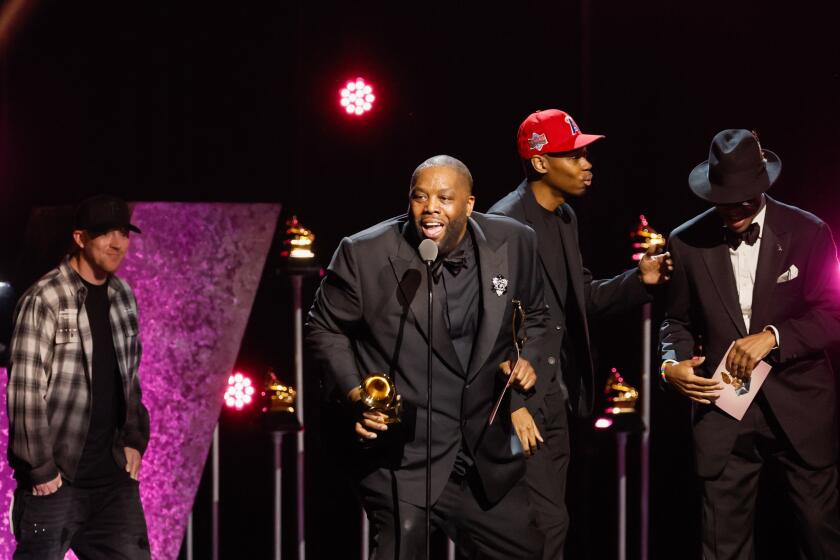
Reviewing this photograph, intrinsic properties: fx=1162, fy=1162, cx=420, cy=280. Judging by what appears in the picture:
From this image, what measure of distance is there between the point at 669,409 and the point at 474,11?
7.59ft

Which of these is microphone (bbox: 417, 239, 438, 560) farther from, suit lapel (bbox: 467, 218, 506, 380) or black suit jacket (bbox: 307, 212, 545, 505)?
suit lapel (bbox: 467, 218, 506, 380)

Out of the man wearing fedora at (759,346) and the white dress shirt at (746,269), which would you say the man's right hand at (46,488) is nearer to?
the man wearing fedora at (759,346)

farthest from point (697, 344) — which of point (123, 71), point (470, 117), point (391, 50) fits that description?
point (123, 71)

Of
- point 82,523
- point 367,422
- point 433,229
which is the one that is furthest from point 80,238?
point 367,422

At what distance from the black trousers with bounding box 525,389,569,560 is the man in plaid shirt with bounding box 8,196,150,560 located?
1.75 metres

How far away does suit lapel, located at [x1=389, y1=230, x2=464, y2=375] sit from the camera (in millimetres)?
4152

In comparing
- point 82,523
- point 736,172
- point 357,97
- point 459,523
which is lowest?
point 82,523

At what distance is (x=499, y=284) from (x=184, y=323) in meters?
2.93

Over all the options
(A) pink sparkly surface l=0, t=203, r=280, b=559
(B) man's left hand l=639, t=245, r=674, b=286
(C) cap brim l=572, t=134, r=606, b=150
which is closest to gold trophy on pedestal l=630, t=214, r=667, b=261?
(B) man's left hand l=639, t=245, r=674, b=286

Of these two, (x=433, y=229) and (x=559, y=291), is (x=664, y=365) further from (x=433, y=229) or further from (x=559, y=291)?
(x=433, y=229)

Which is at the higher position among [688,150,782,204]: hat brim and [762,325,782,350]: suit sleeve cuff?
[688,150,782,204]: hat brim

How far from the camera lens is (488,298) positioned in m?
4.21

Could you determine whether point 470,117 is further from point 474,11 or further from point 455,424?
point 455,424

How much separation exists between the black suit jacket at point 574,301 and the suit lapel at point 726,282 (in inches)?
26.4
